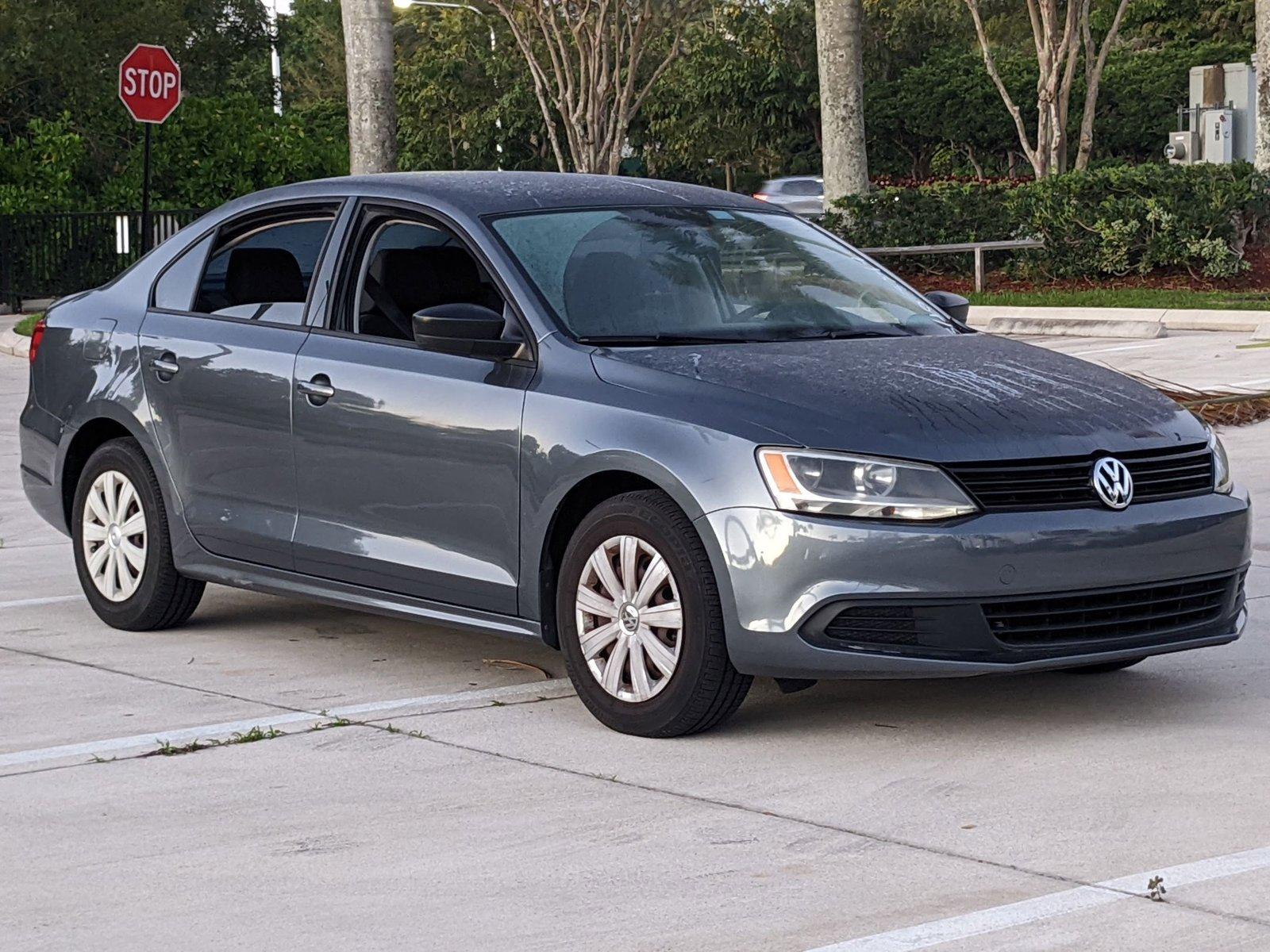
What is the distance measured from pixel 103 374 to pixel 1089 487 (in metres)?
3.98

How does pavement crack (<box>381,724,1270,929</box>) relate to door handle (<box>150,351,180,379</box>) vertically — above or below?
below

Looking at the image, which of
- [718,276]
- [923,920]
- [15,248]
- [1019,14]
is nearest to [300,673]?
[718,276]

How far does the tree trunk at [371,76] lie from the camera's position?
24875mm

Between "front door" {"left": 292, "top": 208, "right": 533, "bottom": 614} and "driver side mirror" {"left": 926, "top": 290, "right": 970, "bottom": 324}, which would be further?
"driver side mirror" {"left": 926, "top": 290, "right": 970, "bottom": 324}

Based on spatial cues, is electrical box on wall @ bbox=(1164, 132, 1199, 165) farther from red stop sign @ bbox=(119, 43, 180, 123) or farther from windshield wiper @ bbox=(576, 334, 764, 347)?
windshield wiper @ bbox=(576, 334, 764, 347)

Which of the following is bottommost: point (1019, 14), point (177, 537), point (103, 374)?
point (177, 537)

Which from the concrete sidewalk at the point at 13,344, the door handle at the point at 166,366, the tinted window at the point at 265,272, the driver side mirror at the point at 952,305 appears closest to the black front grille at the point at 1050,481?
the driver side mirror at the point at 952,305

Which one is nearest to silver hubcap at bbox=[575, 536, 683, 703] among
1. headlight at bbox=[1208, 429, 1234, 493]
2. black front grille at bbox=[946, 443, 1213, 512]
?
black front grille at bbox=[946, 443, 1213, 512]

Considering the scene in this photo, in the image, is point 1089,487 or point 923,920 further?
point 1089,487

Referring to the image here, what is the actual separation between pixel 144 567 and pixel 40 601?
1076 mm

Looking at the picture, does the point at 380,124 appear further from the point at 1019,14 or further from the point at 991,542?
the point at 1019,14

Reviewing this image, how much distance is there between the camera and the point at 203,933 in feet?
14.8

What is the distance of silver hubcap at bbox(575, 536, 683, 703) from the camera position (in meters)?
6.17

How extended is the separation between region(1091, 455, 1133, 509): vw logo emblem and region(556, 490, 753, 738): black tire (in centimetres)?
111
